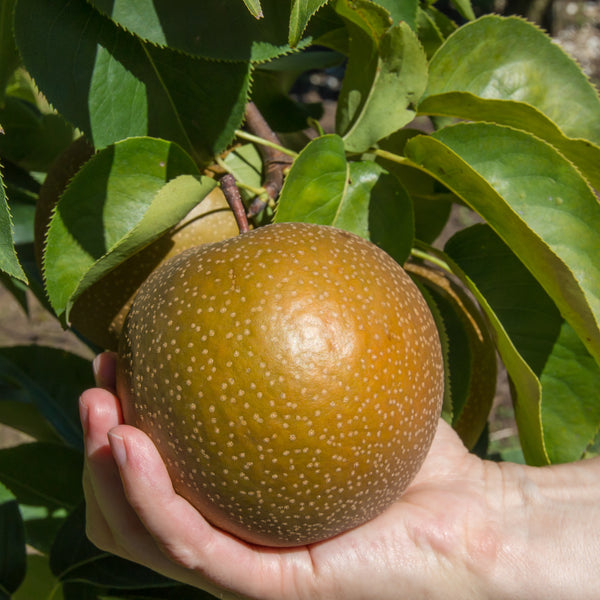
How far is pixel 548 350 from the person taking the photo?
110cm

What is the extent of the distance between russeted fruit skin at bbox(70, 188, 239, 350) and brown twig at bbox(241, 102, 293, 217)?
58 millimetres

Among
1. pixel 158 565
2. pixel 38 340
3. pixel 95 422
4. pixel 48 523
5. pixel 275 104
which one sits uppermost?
pixel 275 104

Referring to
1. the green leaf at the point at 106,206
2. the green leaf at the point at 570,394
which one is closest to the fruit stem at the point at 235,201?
the green leaf at the point at 106,206

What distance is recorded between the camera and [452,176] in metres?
0.97

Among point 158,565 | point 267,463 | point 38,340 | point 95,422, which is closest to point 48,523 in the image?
point 158,565

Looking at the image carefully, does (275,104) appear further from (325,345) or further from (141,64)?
(325,345)

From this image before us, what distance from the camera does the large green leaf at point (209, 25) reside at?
89 cm

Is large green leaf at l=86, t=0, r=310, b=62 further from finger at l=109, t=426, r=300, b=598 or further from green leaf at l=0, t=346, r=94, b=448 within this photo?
green leaf at l=0, t=346, r=94, b=448

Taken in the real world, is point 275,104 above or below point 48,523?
above

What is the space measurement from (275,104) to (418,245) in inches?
14.9

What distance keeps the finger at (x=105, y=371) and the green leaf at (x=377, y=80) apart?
48cm

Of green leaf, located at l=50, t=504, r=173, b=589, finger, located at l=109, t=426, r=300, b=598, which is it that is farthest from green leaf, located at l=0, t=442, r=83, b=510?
finger, located at l=109, t=426, r=300, b=598

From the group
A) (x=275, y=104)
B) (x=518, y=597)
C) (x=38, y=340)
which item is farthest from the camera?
(x=38, y=340)

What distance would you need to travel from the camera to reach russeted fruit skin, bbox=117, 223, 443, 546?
788 mm
